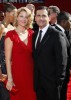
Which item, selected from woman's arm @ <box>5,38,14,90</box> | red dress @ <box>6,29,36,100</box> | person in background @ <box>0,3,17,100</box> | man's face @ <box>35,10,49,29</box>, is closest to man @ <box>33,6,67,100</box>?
man's face @ <box>35,10,49,29</box>

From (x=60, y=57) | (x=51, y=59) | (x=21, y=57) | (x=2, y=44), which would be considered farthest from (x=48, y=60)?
(x=2, y=44)

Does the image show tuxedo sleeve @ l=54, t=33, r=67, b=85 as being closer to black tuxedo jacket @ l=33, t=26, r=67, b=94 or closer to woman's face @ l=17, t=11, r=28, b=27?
black tuxedo jacket @ l=33, t=26, r=67, b=94

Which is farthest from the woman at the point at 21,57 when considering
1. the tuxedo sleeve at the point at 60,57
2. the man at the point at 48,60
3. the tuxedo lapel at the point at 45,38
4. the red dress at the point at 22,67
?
the tuxedo sleeve at the point at 60,57

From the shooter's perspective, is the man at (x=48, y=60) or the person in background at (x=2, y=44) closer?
the man at (x=48, y=60)

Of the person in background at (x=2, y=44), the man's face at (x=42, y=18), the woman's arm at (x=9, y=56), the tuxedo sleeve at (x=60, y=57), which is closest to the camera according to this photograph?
the tuxedo sleeve at (x=60, y=57)

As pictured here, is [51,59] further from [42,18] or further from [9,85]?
[9,85]

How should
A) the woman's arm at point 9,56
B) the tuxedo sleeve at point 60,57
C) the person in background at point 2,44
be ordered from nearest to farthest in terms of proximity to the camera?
1. the tuxedo sleeve at point 60,57
2. the woman's arm at point 9,56
3. the person in background at point 2,44

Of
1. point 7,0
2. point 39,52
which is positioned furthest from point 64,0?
point 39,52

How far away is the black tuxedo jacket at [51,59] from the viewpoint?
3.52 meters

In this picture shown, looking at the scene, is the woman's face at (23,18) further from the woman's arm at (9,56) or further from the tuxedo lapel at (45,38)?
the tuxedo lapel at (45,38)

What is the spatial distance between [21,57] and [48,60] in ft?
1.43

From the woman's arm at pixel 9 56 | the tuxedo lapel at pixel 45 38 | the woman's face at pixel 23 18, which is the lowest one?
the woman's arm at pixel 9 56

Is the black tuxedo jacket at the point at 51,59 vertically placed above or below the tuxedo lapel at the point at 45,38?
below

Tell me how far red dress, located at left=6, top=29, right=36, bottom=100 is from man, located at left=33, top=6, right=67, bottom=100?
6.6 inches
